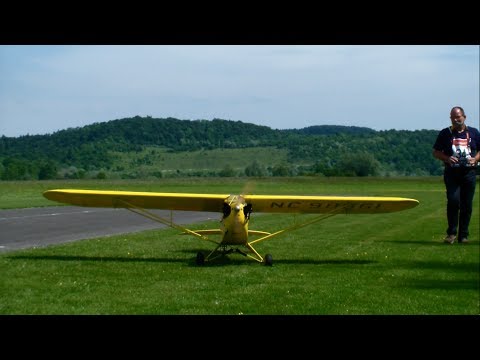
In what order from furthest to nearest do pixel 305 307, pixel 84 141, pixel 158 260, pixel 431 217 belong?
pixel 431 217
pixel 158 260
pixel 84 141
pixel 305 307

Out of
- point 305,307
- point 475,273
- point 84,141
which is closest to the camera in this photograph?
point 305,307

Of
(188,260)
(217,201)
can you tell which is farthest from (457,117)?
(217,201)

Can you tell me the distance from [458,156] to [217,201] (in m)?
5.92

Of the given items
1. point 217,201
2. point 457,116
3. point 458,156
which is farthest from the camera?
point 217,201

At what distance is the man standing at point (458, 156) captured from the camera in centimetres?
787

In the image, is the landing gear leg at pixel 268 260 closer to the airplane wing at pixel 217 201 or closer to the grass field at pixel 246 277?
the grass field at pixel 246 277

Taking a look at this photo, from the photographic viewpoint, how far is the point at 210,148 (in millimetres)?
11273

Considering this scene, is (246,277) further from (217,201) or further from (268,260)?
(217,201)

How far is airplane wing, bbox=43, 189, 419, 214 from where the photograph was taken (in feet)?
42.7

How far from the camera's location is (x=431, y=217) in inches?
927
